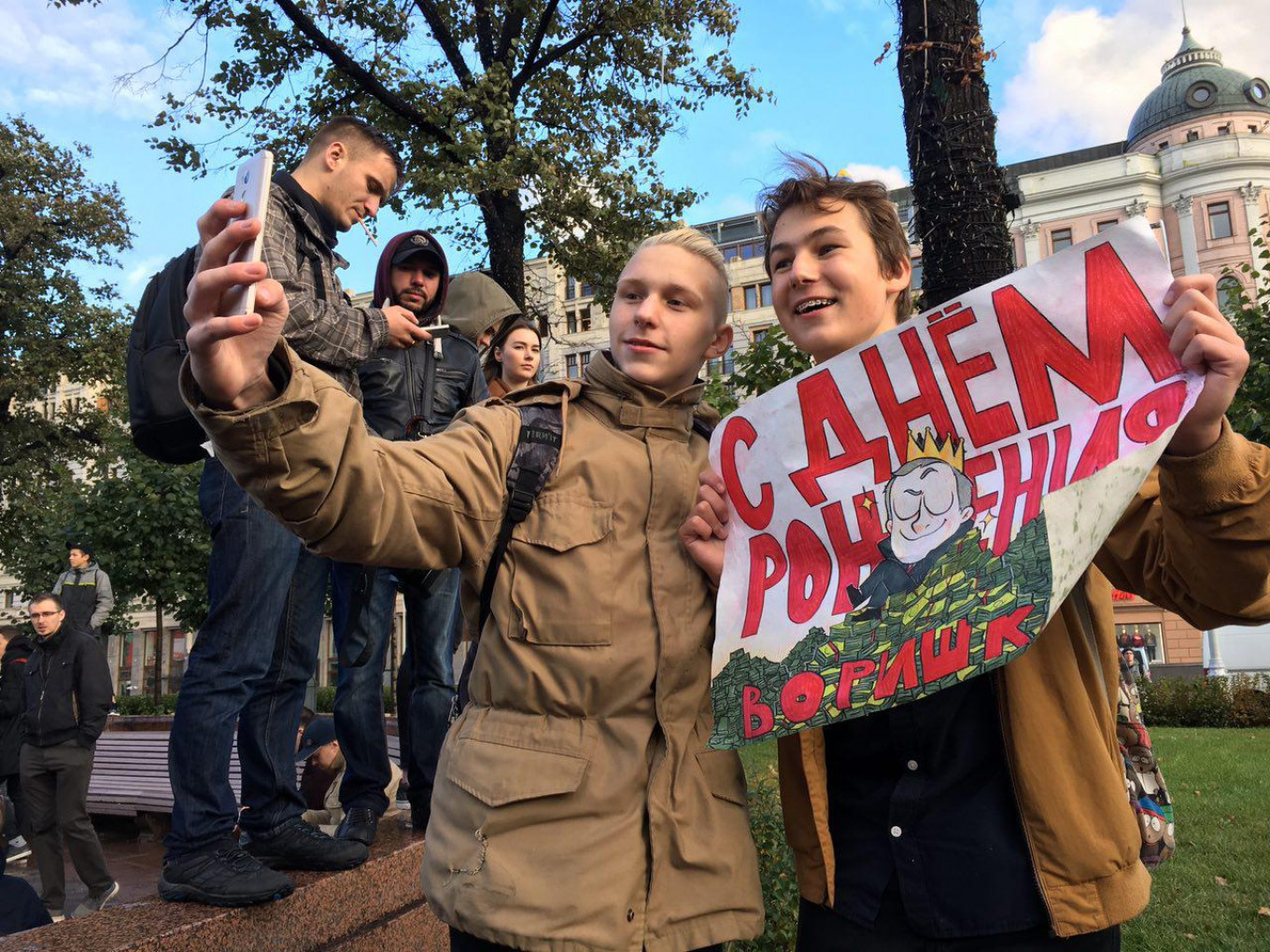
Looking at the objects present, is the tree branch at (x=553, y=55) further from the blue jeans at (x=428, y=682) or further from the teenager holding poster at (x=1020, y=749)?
the teenager holding poster at (x=1020, y=749)

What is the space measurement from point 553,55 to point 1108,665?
11.1 metres

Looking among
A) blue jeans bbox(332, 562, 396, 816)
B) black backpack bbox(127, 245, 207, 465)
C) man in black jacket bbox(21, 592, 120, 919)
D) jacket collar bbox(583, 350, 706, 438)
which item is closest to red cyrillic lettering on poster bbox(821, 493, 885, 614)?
jacket collar bbox(583, 350, 706, 438)

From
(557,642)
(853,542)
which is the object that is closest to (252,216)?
(557,642)

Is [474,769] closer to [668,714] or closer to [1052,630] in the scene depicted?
[668,714]

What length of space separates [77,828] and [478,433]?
681 cm

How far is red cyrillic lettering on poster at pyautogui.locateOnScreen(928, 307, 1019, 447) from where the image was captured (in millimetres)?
1597

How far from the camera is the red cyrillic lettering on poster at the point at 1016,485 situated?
1.48 m

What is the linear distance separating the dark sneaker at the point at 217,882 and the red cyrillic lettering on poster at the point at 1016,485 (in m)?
2.22

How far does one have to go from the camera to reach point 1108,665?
1650 mm

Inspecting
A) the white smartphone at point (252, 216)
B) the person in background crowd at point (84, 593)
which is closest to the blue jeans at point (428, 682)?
the white smartphone at point (252, 216)

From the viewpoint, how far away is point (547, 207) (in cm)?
1116

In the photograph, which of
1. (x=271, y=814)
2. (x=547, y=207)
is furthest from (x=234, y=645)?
(x=547, y=207)

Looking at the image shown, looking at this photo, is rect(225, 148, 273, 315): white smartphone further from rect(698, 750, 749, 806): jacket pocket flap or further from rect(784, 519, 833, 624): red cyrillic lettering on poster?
rect(698, 750, 749, 806): jacket pocket flap

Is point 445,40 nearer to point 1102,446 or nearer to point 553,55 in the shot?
point 553,55
